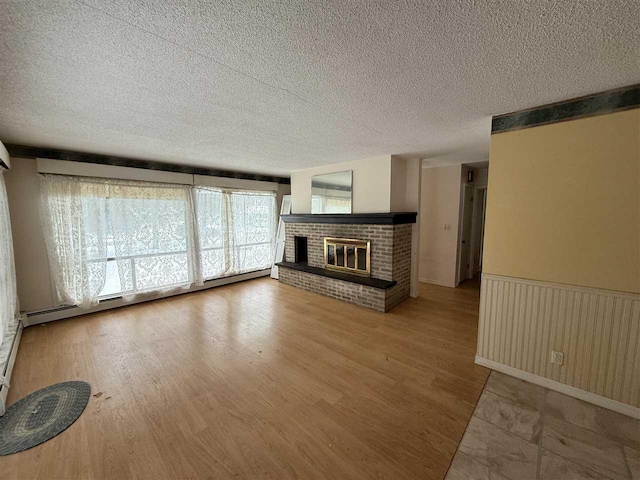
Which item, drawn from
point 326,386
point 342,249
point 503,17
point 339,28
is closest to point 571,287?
point 503,17

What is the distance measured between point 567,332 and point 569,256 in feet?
2.06

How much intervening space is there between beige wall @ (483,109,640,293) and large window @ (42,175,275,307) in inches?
181

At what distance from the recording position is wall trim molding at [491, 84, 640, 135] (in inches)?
66.6

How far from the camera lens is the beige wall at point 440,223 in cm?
476

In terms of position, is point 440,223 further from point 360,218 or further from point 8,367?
point 8,367

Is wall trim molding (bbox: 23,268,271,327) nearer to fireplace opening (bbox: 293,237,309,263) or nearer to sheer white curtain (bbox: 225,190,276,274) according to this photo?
sheer white curtain (bbox: 225,190,276,274)

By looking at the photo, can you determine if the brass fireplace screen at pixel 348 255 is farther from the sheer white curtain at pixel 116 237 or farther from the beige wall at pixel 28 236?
the beige wall at pixel 28 236

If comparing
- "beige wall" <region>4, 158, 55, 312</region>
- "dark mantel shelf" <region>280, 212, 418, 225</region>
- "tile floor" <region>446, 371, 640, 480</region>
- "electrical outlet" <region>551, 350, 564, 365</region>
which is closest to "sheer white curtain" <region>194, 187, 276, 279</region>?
"dark mantel shelf" <region>280, 212, 418, 225</region>

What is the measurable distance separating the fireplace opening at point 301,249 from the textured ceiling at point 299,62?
9.91ft

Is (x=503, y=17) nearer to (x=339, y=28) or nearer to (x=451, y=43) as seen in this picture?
(x=451, y=43)

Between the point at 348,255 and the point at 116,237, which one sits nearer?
the point at 116,237

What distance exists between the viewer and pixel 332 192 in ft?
14.7

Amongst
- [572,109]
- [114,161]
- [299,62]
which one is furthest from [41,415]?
[572,109]

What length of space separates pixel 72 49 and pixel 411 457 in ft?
9.81
